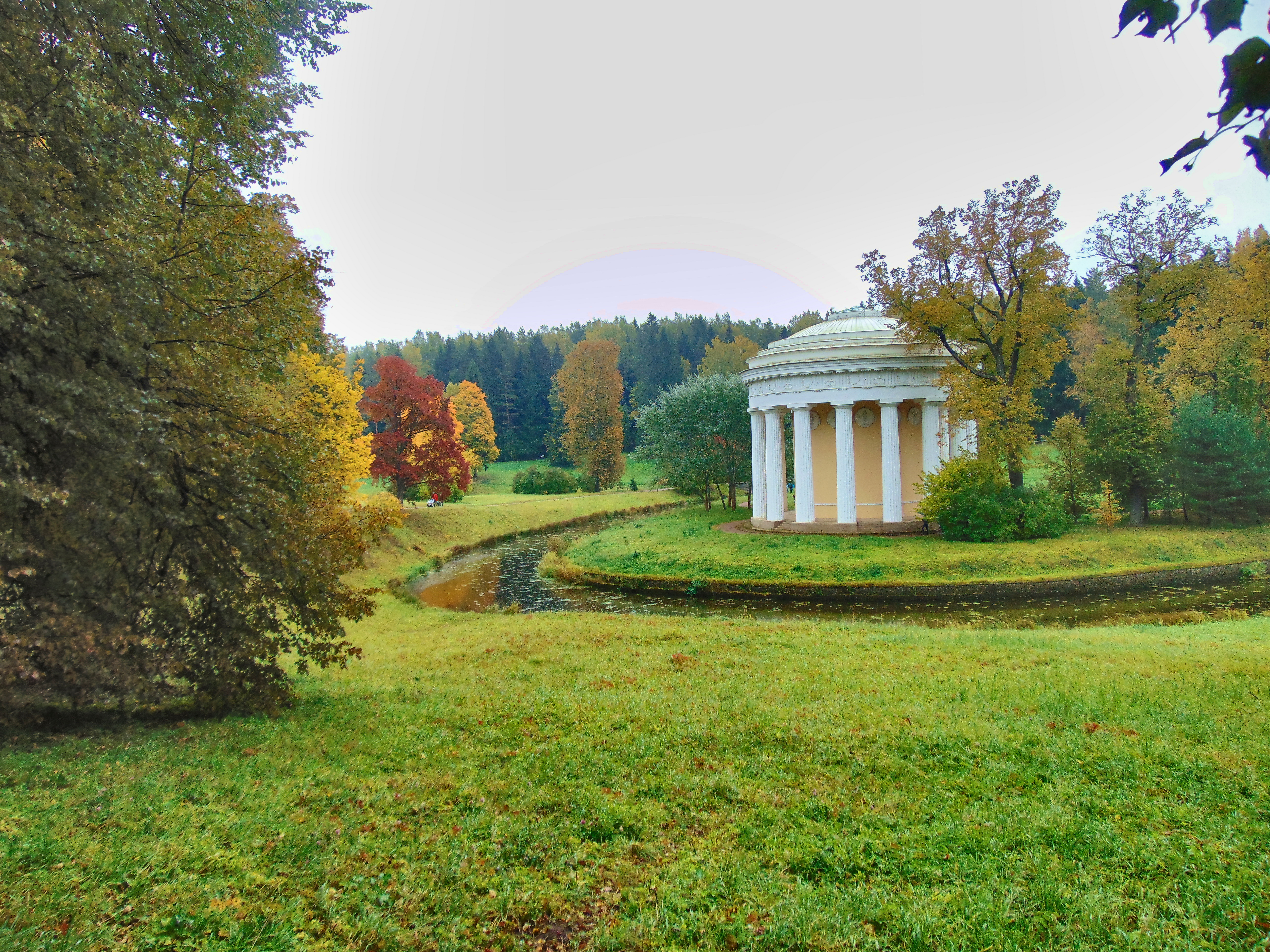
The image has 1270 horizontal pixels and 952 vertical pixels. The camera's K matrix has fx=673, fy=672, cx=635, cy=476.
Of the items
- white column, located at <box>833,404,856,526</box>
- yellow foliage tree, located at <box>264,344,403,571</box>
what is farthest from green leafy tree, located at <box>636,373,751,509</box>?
Result: yellow foliage tree, located at <box>264,344,403,571</box>

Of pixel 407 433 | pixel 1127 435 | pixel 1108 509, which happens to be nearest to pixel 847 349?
pixel 1127 435

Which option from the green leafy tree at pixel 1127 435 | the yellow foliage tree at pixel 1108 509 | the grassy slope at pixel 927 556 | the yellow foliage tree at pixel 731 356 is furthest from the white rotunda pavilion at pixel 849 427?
the yellow foliage tree at pixel 731 356

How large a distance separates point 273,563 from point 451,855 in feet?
12.9

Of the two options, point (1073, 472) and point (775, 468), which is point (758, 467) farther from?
point (1073, 472)

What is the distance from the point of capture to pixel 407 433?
34688 mm

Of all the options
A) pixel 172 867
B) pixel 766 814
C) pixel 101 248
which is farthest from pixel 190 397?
pixel 766 814

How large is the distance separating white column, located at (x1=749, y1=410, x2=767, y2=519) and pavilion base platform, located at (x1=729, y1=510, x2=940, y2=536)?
2.13 m

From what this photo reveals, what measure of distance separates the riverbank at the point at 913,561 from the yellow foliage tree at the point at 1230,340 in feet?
21.7

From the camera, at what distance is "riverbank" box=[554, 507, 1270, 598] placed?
67.9 ft

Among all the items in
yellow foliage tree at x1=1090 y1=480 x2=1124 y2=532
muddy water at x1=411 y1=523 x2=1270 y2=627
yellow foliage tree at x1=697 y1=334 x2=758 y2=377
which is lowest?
muddy water at x1=411 y1=523 x2=1270 y2=627

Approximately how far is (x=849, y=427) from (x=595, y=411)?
36.4 meters

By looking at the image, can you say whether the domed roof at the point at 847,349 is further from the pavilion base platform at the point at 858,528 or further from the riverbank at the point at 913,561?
the riverbank at the point at 913,561

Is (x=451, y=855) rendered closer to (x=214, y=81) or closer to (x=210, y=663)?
(x=210, y=663)

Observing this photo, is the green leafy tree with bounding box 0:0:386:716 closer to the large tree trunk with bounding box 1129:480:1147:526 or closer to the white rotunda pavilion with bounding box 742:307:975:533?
the white rotunda pavilion with bounding box 742:307:975:533
